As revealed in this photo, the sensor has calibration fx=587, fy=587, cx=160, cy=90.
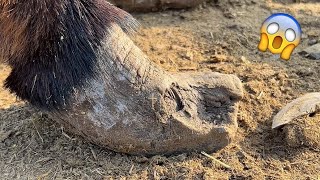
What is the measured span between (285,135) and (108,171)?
0.63 m

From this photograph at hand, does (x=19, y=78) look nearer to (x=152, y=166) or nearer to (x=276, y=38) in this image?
(x=152, y=166)

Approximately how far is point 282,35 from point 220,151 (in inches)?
25.6

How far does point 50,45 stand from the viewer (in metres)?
1.79

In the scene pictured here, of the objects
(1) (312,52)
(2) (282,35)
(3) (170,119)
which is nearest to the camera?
(3) (170,119)

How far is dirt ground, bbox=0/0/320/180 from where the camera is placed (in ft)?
6.48

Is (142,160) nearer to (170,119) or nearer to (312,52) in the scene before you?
(170,119)

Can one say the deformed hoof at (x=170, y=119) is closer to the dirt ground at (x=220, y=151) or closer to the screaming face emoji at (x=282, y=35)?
the dirt ground at (x=220, y=151)

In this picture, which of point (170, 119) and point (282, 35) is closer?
point (170, 119)

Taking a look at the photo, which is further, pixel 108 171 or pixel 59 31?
pixel 108 171

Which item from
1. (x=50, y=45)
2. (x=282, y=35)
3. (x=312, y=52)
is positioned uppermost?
(x=50, y=45)

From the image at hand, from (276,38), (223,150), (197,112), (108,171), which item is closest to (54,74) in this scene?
(108,171)

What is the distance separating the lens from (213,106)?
2.09 metres

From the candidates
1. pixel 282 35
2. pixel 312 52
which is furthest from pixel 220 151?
pixel 312 52

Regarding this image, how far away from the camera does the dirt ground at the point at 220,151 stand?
1976 millimetres
